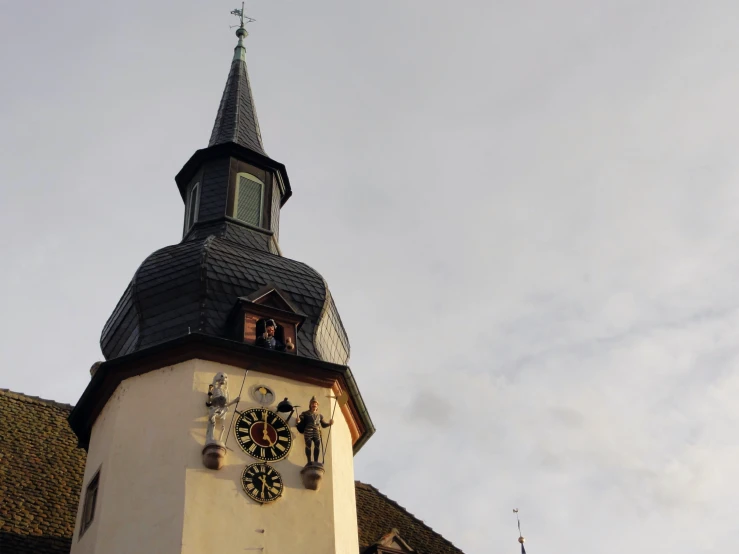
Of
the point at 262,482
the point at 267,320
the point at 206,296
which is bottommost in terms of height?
the point at 262,482

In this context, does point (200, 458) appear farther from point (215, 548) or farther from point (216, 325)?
point (216, 325)

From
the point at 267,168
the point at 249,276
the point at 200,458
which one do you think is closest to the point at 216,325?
the point at 249,276

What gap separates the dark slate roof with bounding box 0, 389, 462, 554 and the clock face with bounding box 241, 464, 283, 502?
10.9 ft

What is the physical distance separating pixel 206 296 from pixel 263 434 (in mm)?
2888

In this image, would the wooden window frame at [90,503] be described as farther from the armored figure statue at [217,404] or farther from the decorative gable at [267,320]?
the decorative gable at [267,320]

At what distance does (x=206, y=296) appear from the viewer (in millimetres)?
19234

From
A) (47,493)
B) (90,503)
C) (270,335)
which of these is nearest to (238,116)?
(270,335)

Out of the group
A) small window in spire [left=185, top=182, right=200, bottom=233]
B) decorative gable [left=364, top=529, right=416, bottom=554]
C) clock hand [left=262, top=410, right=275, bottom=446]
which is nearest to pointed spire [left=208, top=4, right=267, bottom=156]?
small window in spire [left=185, top=182, right=200, bottom=233]

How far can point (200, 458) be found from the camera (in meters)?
16.8

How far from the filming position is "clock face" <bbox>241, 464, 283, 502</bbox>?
16.8m

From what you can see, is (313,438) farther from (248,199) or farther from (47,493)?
(248,199)

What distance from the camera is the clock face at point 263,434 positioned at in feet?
56.8

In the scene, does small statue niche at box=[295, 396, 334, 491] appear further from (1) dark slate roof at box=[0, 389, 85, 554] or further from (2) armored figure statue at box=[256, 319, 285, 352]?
(1) dark slate roof at box=[0, 389, 85, 554]

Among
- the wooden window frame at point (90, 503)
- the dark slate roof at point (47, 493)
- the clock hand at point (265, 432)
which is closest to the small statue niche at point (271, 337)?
the clock hand at point (265, 432)
